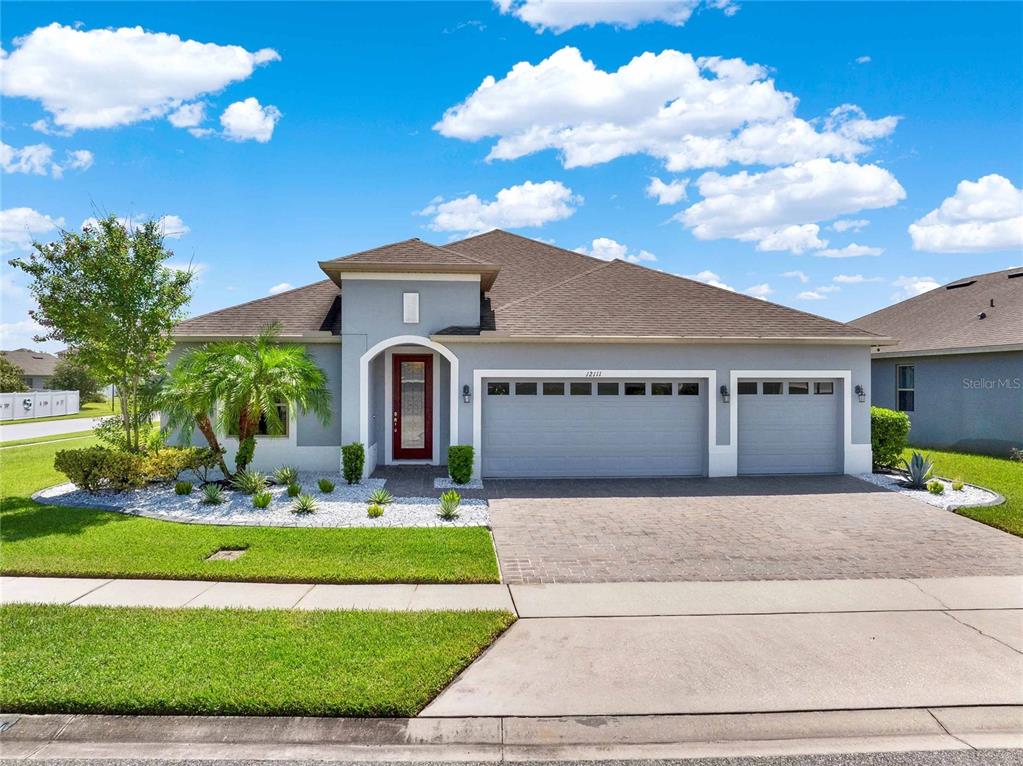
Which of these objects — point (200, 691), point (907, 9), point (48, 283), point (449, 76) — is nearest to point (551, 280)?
point (449, 76)

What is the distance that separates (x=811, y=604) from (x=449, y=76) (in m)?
13.9

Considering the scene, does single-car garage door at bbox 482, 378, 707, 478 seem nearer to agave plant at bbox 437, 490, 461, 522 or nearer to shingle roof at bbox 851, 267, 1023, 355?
agave plant at bbox 437, 490, 461, 522

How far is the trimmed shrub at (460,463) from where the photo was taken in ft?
39.6

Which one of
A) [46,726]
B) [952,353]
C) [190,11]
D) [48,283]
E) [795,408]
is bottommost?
[46,726]

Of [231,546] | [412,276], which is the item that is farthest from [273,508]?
[412,276]

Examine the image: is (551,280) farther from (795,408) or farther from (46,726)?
(46,726)

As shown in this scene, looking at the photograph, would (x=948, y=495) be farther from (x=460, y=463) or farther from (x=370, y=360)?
(x=370, y=360)

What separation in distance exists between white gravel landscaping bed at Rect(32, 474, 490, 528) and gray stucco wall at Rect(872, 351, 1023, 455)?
50.3ft

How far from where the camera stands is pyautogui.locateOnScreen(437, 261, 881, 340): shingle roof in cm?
1295

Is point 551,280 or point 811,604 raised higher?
point 551,280

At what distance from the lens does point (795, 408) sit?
1345 cm

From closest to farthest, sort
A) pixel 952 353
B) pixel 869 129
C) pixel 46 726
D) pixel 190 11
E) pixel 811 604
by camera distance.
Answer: pixel 46 726 < pixel 811 604 < pixel 190 11 < pixel 869 129 < pixel 952 353

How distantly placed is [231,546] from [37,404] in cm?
3577
